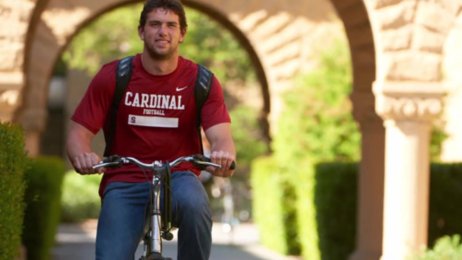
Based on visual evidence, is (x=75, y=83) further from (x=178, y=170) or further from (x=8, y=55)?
(x=178, y=170)

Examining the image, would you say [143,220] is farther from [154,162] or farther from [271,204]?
[271,204]

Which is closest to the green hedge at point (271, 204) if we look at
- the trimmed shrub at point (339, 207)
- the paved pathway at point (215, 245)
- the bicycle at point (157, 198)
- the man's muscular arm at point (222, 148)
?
the paved pathway at point (215, 245)

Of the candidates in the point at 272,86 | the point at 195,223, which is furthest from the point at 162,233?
the point at 272,86

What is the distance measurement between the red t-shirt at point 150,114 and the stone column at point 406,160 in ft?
18.6

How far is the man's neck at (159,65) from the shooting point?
676 centimetres

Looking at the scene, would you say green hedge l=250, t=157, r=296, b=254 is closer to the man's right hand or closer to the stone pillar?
the stone pillar

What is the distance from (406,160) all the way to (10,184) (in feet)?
14.6

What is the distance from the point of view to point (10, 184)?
8930 millimetres

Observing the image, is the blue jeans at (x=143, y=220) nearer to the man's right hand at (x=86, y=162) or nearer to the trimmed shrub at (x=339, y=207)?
the man's right hand at (x=86, y=162)

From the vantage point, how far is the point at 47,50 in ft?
71.8

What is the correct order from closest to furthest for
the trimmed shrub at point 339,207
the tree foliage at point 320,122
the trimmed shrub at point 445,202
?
the trimmed shrub at point 445,202 → the trimmed shrub at point 339,207 → the tree foliage at point 320,122

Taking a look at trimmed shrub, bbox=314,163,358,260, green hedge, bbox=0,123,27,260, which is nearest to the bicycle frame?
green hedge, bbox=0,123,27,260

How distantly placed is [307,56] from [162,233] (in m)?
17.0

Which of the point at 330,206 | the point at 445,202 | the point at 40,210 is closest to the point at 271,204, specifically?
the point at 40,210
